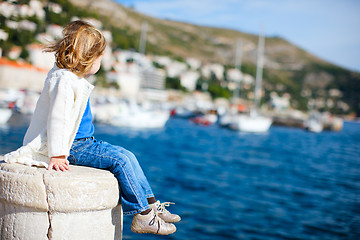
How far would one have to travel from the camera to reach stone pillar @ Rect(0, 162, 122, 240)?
85.4 inches

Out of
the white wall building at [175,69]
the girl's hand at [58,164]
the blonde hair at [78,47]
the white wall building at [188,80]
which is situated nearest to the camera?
the girl's hand at [58,164]

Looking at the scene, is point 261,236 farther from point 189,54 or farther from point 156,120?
point 189,54

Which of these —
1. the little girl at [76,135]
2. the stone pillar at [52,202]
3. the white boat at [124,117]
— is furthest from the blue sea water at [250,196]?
the white boat at [124,117]

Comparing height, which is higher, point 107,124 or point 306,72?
point 306,72

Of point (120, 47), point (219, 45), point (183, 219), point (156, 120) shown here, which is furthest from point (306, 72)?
point (183, 219)

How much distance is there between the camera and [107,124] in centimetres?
3116

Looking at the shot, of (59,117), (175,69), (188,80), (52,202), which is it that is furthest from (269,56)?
(52,202)

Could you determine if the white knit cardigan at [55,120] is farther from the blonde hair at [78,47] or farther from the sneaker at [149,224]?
the sneaker at [149,224]

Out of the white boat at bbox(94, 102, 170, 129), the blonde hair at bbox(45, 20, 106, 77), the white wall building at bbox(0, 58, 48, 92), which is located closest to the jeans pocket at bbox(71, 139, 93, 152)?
the blonde hair at bbox(45, 20, 106, 77)

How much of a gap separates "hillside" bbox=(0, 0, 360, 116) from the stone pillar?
97.6 meters

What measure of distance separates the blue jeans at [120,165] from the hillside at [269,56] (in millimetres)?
114564

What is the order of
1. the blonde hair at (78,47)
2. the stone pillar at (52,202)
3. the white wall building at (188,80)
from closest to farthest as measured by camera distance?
the stone pillar at (52,202)
the blonde hair at (78,47)
the white wall building at (188,80)

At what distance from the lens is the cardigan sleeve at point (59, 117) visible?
2.31m

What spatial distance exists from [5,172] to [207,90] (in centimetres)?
10636
